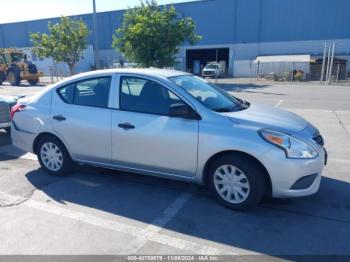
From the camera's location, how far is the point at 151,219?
3541mm

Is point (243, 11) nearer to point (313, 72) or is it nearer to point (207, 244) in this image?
point (313, 72)

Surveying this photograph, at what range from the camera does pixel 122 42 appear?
24.4 meters

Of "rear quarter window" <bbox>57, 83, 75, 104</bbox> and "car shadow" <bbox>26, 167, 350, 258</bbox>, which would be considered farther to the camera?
"rear quarter window" <bbox>57, 83, 75, 104</bbox>

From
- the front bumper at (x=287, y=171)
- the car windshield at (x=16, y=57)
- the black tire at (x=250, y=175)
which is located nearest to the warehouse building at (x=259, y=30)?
the car windshield at (x=16, y=57)

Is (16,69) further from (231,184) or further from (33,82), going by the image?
(231,184)

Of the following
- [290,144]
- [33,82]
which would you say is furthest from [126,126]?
[33,82]

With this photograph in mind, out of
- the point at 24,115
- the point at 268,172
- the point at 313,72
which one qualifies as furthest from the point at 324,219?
the point at 313,72

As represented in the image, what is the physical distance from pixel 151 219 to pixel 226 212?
886 mm

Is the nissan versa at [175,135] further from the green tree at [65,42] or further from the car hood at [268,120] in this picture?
the green tree at [65,42]

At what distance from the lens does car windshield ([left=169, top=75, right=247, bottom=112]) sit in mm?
3930

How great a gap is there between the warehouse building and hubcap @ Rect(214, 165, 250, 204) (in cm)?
2952

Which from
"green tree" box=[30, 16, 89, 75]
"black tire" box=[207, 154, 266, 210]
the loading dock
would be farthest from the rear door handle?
the loading dock

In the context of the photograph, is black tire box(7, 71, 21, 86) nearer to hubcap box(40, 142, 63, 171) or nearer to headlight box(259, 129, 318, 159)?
hubcap box(40, 142, 63, 171)

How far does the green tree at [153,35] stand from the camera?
2278 centimetres
